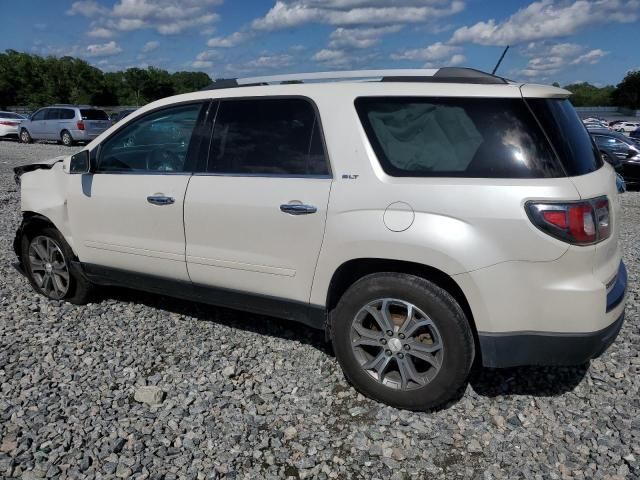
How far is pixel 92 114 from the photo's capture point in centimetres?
2330

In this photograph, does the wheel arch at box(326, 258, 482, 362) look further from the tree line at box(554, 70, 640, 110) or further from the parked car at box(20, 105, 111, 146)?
the tree line at box(554, 70, 640, 110)

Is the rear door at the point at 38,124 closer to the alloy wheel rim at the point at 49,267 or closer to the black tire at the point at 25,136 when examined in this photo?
the black tire at the point at 25,136

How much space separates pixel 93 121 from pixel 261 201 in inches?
871

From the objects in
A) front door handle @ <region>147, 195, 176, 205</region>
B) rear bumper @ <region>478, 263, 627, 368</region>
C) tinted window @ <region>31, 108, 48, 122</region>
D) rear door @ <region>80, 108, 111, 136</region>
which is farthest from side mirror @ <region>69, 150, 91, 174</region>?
tinted window @ <region>31, 108, 48, 122</region>

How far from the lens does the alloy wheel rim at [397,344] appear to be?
3.12 m

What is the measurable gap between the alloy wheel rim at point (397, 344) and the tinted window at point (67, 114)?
2287 centimetres

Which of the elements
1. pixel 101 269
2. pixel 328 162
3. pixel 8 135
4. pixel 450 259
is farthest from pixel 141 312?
pixel 8 135

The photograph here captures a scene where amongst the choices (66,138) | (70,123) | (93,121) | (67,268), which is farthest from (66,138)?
(67,268)

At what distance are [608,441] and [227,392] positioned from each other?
2.18m

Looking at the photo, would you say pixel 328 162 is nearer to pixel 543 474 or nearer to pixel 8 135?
pixel 543 474

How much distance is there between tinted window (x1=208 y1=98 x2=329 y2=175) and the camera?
3.46 m

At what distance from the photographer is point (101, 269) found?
446cm

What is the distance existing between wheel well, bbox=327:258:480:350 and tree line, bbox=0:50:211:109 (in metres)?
61.7

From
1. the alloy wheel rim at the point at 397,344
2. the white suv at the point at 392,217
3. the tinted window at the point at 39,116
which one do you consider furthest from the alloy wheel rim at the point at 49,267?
the tinted window at the point at 39,116
